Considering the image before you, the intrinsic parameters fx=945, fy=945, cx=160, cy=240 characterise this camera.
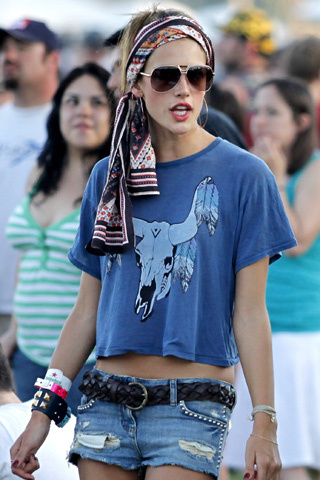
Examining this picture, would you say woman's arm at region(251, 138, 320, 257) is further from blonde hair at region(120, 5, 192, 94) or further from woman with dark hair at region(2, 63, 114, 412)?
blonde hair at region(120, 5, 192, 94)

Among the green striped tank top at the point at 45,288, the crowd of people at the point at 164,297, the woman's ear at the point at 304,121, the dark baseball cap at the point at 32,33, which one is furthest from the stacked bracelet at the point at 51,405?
the dark baseball cap at the point at 32,33

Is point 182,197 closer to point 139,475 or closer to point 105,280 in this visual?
point 105,280

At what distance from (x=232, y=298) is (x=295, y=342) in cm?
231

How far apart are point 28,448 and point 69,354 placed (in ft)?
1.06

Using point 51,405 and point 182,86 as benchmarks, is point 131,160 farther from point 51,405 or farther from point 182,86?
point 51,405

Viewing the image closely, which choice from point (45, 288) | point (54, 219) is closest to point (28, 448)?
Answer: point (45, 288)

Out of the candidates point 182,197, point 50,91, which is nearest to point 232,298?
point 182,197

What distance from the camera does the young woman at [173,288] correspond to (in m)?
2.67

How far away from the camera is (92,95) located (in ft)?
16.1

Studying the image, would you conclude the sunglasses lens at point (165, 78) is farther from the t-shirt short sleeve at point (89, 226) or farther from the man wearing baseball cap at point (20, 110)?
the man wearing baseball cap at point (20, 110)

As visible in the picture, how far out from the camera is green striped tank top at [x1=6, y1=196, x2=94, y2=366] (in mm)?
4520

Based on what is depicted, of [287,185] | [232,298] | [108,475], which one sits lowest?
[108,475]

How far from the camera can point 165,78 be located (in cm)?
283

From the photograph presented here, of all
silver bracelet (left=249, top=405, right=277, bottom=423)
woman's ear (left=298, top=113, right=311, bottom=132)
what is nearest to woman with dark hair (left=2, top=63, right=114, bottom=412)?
woman's ear (left=298, top=113, right=311, bottom=132)
